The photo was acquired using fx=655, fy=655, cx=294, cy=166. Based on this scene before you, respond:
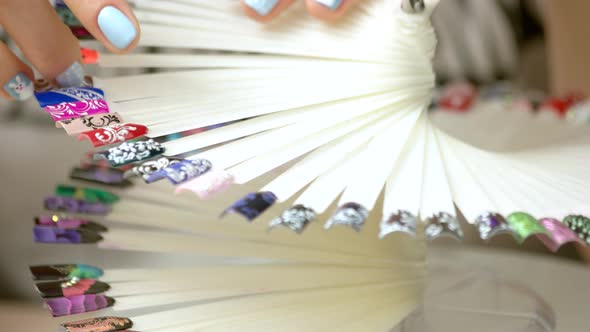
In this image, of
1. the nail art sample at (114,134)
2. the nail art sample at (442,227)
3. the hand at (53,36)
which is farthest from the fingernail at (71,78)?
the nail art sample at (442,227)

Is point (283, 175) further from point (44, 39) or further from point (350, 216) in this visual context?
point (44, 39)

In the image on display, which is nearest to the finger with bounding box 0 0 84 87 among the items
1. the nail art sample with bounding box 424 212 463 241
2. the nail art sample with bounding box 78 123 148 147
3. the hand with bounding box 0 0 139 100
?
the hand with bounding box 0 0 139 100

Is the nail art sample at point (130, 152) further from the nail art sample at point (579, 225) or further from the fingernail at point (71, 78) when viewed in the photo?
the nail art sample at point (579, 225)

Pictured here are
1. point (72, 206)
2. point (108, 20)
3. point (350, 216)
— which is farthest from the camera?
point (72, 206)

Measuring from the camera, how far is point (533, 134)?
83 centimetres

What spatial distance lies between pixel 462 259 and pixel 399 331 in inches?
13.1

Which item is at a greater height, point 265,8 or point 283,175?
point 265,8

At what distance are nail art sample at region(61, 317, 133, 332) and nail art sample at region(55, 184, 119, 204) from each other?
6.9 inches

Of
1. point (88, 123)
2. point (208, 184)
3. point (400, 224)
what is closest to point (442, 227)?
point (400, 224)

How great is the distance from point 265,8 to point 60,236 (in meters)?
0.26

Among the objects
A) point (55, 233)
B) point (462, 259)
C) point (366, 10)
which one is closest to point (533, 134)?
point (462, 259)

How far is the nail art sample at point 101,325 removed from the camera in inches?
17.8

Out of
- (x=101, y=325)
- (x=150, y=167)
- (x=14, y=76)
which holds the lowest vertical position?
(x=101, y=325)

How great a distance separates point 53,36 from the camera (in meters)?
0.54
